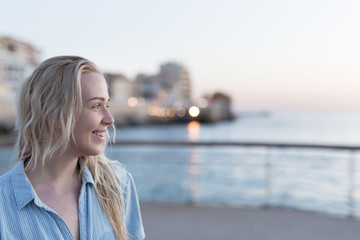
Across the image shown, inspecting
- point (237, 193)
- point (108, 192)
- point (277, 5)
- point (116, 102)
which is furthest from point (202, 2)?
point (116, 102)

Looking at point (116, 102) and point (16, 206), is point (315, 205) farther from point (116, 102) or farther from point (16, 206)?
point (116, 102)

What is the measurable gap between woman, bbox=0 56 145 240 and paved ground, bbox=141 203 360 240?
2056 mm

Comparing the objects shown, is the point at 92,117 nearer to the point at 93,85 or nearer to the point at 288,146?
the point at 93,85

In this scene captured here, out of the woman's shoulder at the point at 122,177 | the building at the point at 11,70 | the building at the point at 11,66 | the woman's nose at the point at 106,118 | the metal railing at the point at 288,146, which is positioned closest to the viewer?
the woman's nose at the point at 106,118

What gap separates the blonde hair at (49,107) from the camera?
837mm

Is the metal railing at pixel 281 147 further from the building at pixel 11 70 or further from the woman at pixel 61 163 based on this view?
the building at pixel 11 70

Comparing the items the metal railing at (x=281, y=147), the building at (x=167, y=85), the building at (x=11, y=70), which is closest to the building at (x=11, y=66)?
the building at (x=11, y=70)

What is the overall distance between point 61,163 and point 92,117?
174 mm

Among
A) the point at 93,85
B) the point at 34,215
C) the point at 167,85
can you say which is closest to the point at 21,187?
the point at 34,215

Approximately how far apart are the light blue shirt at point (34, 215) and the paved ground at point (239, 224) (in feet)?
6.76

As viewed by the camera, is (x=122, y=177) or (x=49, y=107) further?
(x=122, y=177)

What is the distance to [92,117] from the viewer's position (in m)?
0.89

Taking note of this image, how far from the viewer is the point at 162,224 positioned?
3.19 metres

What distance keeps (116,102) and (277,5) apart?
141ft
